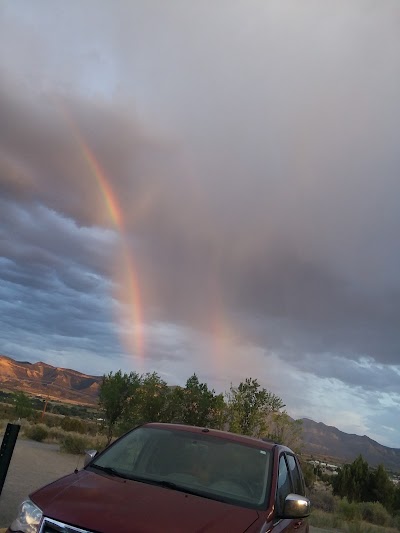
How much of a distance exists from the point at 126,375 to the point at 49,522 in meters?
22.0

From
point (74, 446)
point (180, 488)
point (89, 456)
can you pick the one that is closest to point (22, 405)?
point (74, 446)

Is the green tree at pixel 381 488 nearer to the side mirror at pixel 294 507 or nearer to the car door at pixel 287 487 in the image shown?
the car door at pixel 287 487

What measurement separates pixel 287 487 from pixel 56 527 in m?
2.51

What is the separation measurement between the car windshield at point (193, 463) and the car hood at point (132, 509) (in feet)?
0.80

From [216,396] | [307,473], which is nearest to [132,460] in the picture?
[216,396]

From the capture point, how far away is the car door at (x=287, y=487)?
4598 mm

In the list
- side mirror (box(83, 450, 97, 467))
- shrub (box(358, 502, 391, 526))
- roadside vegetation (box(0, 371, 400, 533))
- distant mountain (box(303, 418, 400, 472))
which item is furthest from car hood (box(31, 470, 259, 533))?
distant mountain (box(303, 418, 400, 472))

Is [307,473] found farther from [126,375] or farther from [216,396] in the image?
[126,375]

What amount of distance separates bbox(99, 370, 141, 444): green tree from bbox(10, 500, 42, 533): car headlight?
20.6m

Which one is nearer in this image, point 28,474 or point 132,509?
point 132,509

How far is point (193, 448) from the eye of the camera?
5246 millimetres

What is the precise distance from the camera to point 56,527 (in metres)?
3.77

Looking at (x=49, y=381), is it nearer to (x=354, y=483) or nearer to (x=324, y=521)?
(x=354, y=483)

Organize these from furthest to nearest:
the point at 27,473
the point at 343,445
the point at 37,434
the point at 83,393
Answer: the point at 343,445, the point at 83,393, the point at 37,434, the point at 27,473
